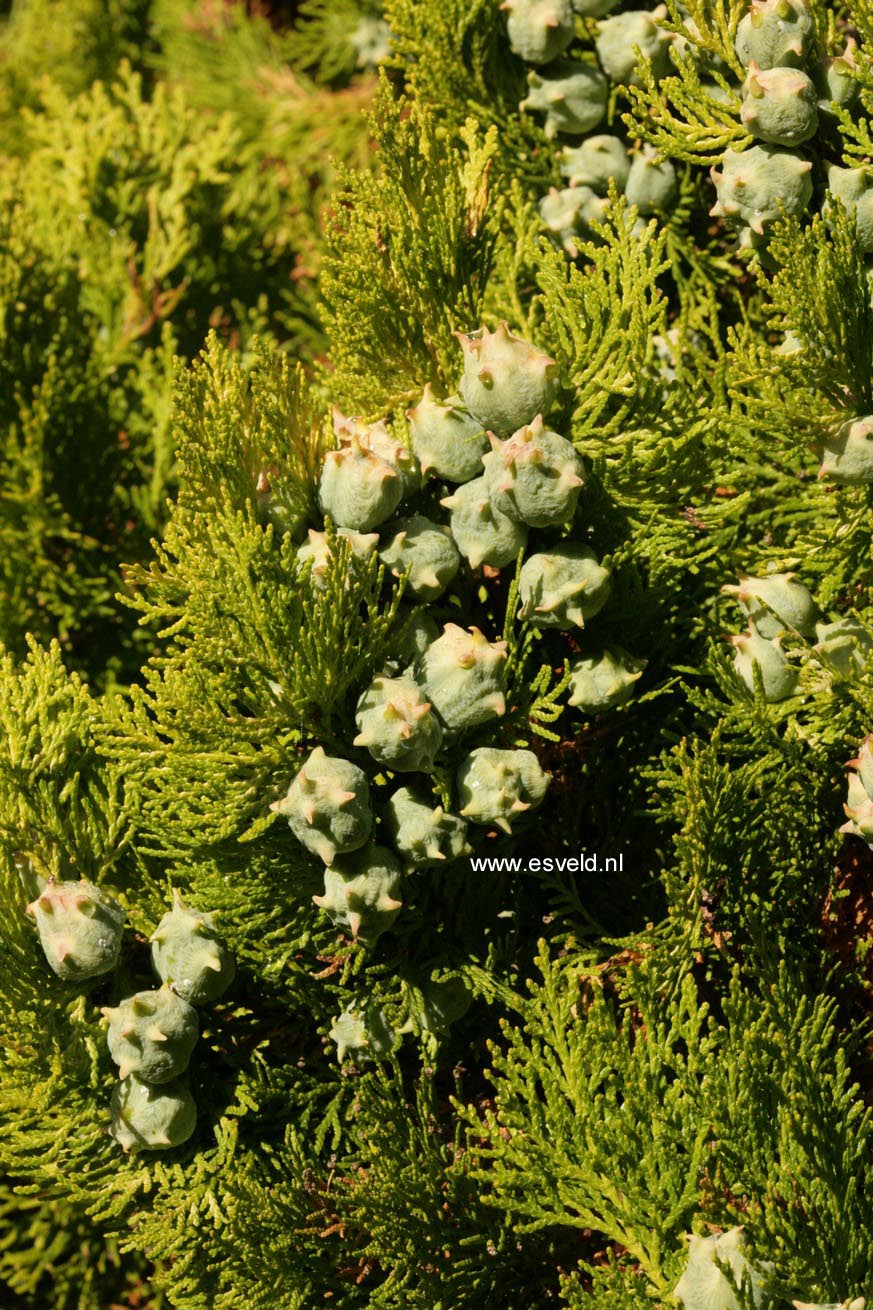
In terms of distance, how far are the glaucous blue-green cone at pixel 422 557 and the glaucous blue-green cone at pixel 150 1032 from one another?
11.0 inches

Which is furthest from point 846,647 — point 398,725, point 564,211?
point 564,211

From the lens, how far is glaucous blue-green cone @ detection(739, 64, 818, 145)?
2.47 feet

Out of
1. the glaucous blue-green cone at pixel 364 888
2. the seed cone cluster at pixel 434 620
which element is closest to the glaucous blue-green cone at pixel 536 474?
the seed cone cluster at pixel 434 620

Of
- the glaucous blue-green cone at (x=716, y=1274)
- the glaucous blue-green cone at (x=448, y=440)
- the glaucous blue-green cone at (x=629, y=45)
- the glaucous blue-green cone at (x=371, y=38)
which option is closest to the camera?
the glaucous blue-green cone at (x=716, y=1274)

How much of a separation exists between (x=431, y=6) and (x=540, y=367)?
15.5 inches

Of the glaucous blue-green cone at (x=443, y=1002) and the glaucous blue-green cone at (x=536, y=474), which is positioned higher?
the glaucous blue-green cone at (x=536, y=474)

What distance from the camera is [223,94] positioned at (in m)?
1.53

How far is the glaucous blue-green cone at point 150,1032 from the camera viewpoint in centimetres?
75

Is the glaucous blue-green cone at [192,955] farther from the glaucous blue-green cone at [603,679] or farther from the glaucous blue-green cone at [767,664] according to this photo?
the glaucous blue-green cone at [767,664]

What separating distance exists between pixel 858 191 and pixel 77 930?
631 millimetres

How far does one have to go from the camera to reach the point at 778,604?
2.62 ft

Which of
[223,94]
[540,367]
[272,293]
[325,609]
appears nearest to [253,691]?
[325,609]

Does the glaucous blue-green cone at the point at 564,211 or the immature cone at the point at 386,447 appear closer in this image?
the immature cone at the point at 386,447

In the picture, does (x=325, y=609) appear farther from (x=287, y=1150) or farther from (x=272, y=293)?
(x=272, y=293)
